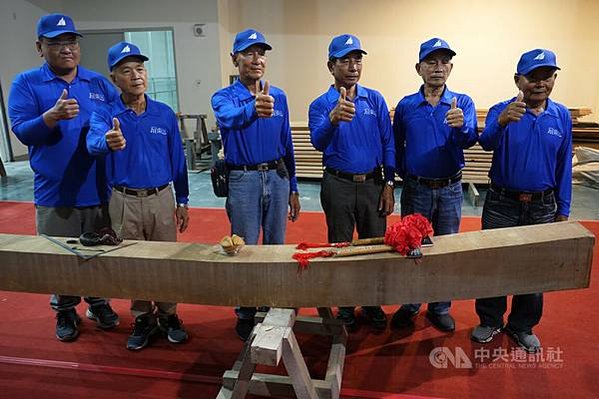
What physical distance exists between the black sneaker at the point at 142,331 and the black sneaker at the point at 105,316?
0.70ft

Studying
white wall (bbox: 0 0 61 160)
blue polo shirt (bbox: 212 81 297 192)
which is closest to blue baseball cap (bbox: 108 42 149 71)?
blue polo shirt (bbox: 212 81 297 192)

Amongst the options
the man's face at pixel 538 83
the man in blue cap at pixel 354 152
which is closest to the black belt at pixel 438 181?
A: the man in blue cap at pixel 354 152

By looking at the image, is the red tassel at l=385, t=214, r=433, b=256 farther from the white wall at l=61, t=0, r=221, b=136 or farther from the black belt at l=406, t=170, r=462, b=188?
the white wall at l=61, t=0, r=221, b=136

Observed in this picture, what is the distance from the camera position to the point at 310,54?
8.54m

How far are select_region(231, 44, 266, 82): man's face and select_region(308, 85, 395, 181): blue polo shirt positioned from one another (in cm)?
40

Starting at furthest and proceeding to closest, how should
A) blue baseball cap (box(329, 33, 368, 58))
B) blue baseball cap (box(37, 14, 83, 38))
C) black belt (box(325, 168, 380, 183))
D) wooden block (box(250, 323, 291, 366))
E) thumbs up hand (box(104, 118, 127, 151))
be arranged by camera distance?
black belt (box(325, 168, 380, 183)) < blue baseball cap (box(329, 33, 368, 58)) < blue baseball cap (box(37, 14, 83, 38)) < thumbs up hand (box(104, 118, 127, 151)) < wooden block (box(250, 323, 291, 366))

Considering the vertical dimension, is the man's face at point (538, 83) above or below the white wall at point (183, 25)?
below

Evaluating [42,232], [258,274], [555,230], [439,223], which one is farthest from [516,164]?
[42,232]

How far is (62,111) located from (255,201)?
3.68ft

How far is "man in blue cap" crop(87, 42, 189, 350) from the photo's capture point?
2.41m

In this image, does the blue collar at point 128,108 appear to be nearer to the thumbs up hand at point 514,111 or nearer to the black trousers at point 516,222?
the thumbs up hand at point 514,111

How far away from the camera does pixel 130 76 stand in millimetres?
2402

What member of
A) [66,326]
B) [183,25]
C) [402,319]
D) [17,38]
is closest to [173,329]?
[66,326]

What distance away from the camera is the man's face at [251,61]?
252 centimetres
